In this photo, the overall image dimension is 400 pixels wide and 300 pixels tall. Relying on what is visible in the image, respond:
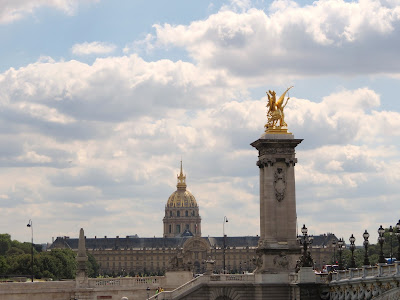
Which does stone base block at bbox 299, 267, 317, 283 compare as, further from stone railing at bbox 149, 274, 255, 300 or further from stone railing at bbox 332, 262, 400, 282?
stone railing at bbox 149, 274, 255, 300

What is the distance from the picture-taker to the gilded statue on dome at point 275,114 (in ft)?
263

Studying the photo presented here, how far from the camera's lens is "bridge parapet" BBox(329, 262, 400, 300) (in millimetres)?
56213

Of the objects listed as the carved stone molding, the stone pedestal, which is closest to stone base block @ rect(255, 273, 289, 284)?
the carved stone molding

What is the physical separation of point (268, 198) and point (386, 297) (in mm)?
23623

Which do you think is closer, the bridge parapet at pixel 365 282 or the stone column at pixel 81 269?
the bridge parapet at pixel 365 282

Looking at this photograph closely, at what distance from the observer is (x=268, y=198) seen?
78.2 metres

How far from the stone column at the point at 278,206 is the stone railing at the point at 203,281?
5.01 feet

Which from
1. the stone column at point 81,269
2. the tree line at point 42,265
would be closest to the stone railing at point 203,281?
the stone column at point 81,269

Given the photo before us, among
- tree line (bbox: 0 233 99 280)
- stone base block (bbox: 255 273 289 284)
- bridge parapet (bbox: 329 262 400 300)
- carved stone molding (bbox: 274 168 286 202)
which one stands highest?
carved stone molding (bbox: 274 168 286 202)

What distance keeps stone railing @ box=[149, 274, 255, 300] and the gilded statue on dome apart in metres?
11.5

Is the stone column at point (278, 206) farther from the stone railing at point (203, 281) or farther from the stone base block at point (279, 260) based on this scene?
the stone railing at point (203, 281)

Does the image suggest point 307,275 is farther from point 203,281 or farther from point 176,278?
point 176,278

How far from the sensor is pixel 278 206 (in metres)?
78.4

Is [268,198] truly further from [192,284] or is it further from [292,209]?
[192,284]
